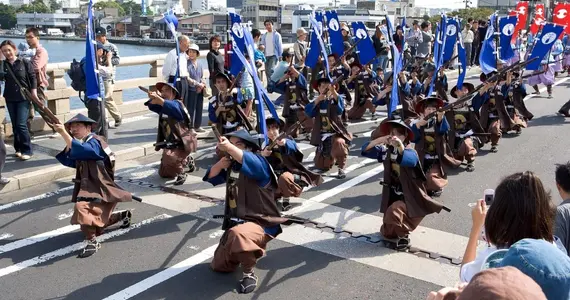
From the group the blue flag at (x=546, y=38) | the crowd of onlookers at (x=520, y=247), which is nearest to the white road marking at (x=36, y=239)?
the crowd of onlookers at (x=520, y=247)

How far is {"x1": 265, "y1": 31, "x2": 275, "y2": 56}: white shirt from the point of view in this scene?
14778 mm

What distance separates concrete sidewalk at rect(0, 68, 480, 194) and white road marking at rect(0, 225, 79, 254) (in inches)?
69.9

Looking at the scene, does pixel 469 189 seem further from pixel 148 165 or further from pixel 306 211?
pixel 148 165

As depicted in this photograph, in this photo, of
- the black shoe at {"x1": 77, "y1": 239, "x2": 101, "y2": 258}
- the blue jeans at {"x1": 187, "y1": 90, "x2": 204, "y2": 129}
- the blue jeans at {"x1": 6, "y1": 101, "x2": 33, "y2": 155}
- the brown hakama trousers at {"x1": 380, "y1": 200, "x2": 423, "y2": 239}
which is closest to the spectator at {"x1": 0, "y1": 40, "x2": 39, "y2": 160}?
the blue jeans at {"x1": 6, "y1": 101, "x2": 33, "y2": 155}

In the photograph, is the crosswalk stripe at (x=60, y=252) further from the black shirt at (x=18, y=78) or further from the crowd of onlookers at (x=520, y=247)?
the crowd of onlookers at (x=520, y=247)

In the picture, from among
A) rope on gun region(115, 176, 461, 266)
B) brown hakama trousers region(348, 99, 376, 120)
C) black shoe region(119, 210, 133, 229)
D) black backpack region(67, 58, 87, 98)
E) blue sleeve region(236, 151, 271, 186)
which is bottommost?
rope on gun region(115, 176, 461, 266)

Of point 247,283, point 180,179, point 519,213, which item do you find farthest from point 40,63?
point 519,213

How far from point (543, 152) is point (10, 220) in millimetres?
8875

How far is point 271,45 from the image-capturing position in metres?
14.9

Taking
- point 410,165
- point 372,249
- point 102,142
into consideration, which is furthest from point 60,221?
point 410,165

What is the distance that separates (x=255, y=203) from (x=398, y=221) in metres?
1.57

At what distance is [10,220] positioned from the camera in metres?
6.68

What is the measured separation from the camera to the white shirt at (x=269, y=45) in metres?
14.8

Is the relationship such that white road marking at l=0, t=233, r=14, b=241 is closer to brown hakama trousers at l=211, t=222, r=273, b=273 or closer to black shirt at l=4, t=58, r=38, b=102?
brown hakama trousers at l=211, t=222, r=273, b=273
